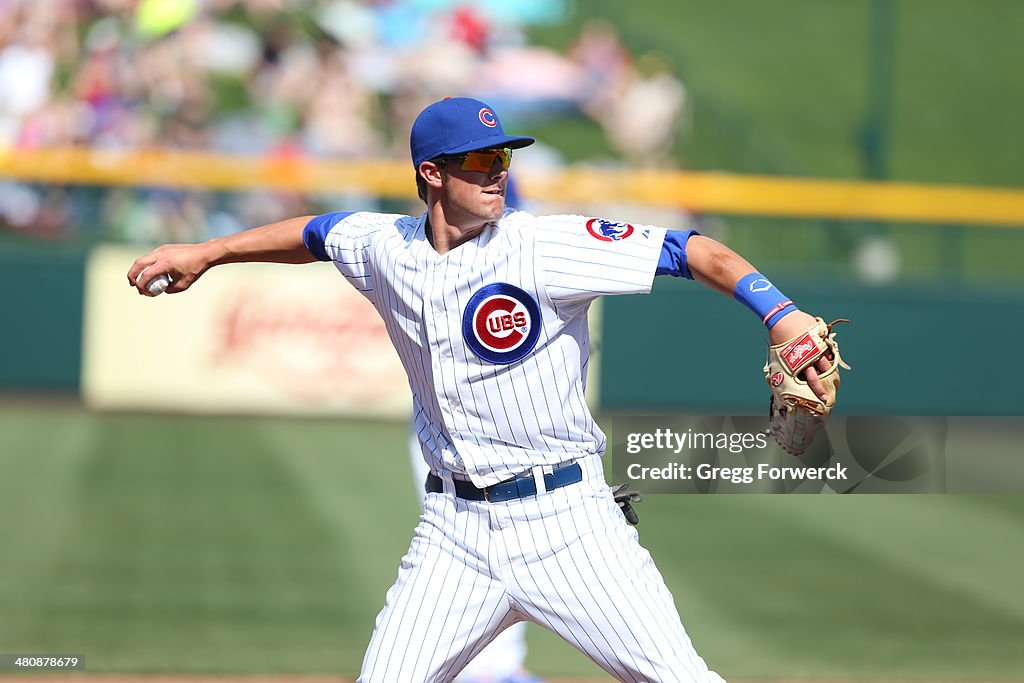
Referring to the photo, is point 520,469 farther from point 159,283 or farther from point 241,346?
point 241,346

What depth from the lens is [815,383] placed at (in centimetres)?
333

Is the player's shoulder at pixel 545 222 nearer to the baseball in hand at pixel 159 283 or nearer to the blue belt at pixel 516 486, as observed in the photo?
the blue belt at pixel 516 486

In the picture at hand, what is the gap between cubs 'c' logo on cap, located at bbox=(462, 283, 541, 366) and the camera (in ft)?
11.7

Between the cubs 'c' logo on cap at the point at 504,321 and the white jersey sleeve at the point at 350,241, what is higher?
the white jersey sleeve at the point at 350,241

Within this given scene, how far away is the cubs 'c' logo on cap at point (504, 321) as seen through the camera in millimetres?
3557

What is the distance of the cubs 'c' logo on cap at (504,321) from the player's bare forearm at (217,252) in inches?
26.0

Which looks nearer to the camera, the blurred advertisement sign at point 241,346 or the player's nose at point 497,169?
the player's nose at point 497,169

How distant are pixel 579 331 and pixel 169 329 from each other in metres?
9.18

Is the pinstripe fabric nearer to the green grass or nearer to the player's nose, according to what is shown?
the player's nose

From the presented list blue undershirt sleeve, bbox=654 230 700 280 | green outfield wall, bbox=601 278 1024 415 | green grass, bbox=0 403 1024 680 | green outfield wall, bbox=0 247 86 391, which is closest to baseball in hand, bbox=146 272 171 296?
blue undershirt sleeve, bbox=654 230 700 280

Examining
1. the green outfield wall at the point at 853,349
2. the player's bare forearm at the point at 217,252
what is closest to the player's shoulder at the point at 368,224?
the player's bare forearm at the point at 217,252

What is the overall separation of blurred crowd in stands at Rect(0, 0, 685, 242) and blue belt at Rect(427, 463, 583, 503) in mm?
9450

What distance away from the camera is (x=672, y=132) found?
52.7ft

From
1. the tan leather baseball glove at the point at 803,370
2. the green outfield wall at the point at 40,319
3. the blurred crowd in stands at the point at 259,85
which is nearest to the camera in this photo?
the tan leather baseball glove at the point at 803,370
